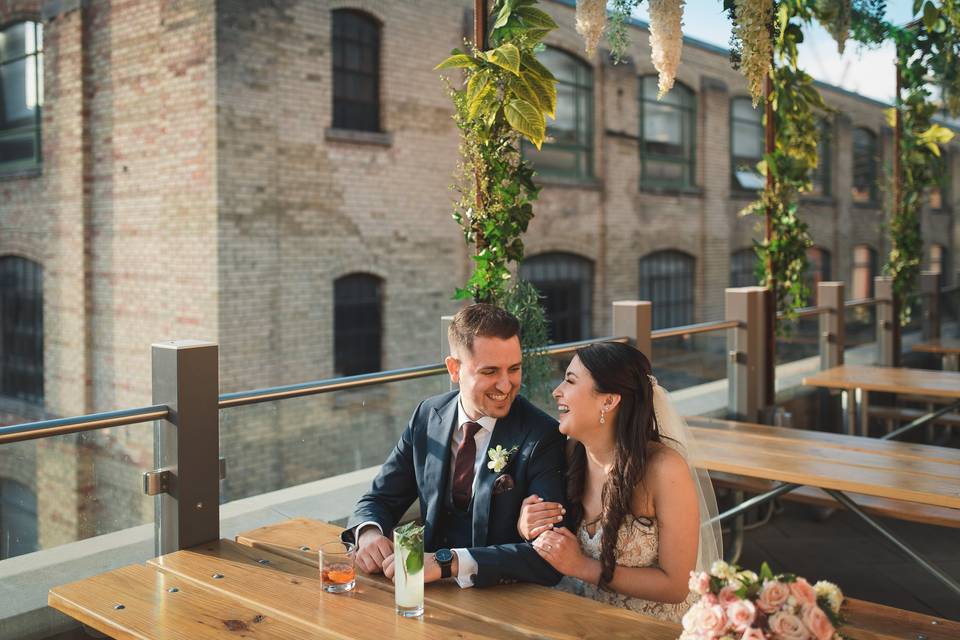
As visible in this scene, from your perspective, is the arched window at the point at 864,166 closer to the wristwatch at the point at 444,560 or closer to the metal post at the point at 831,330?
the metal post at the point at 831,330

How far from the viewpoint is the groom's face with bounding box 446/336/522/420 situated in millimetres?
2871

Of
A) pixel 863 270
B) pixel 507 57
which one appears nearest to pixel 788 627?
pixel 507 57

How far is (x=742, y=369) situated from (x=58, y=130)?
366 inches

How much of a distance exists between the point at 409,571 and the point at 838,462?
272 cm

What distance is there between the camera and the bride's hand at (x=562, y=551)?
253cm

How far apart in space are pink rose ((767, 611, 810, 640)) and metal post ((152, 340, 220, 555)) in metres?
2.13

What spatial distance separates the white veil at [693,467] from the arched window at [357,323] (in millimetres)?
8051

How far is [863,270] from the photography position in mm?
22984

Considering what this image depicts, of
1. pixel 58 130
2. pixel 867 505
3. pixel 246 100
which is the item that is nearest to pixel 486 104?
pixel 867 505

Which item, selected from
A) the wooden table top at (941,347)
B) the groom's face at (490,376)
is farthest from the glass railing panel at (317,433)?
the wooden table top at (941,347)

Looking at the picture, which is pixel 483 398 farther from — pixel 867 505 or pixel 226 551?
pixel 867 505

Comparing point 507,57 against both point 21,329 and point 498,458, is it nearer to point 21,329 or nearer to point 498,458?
point 498,458

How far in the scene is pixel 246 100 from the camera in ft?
32.2

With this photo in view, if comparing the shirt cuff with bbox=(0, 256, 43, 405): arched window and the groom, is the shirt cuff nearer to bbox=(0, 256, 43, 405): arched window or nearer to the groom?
the groom
